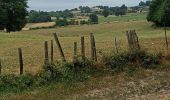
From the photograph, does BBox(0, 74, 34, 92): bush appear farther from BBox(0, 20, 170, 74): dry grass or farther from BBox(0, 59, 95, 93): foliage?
BBox(0, 20, 170, 74): dry grass

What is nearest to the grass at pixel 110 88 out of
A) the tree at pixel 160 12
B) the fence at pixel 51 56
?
the fence at pixel 51 56

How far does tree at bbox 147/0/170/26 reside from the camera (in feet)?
277

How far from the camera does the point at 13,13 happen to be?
41625 mm

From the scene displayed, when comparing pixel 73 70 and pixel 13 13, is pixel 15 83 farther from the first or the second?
pixel 13 13

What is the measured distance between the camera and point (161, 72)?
22.1 metres

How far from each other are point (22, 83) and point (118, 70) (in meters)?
4.77

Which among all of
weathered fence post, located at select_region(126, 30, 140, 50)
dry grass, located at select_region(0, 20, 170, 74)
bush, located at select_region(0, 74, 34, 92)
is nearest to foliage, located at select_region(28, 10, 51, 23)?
dry grass, located at select_region(0, 20, 170, 74)

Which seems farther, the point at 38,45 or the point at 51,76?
the point at 38,45

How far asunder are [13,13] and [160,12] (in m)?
49.1

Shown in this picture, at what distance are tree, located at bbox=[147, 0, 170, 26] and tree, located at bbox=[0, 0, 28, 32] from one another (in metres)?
43.2

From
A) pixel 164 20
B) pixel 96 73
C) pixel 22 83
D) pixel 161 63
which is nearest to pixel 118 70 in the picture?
pixel 96 73

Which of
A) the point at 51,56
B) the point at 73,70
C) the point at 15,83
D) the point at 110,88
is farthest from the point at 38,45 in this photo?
the point at 110,88

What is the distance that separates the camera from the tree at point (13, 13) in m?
40.6

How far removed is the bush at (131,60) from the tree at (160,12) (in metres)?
59.1
